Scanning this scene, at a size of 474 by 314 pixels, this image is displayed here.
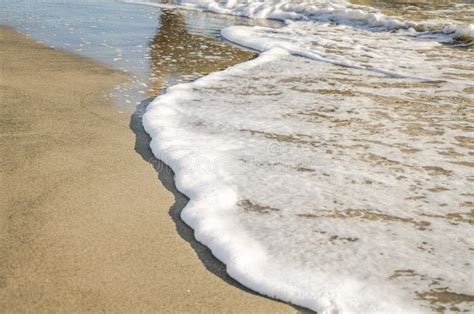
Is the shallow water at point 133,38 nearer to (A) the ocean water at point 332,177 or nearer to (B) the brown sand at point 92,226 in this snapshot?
(A) the ocean water at point 332,177

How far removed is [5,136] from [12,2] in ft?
21.1

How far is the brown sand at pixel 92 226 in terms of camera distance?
6.13 ft

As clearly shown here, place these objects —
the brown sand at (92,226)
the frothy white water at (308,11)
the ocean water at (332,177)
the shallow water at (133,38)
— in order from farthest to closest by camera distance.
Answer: the frothy white water at (308,11) < the shallow water at (133,38) < the ocean water at (332,177) < the brown sand at (92,226)

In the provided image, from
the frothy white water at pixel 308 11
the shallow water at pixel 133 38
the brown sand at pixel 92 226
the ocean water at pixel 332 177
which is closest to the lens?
the brown sand at pixel 92 226

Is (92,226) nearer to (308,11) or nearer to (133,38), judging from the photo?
(133,38)

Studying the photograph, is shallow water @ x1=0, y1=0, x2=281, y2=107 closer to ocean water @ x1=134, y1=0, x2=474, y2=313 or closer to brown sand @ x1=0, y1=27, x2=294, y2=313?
ocean water @ x1=134, y1=0, x2=474, y2=313

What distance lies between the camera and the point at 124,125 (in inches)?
142

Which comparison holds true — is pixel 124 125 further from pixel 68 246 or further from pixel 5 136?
pixel 68 246

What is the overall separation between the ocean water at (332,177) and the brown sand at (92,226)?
130 mm

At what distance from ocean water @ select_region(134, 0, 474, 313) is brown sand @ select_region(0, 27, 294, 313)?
0.13 meters

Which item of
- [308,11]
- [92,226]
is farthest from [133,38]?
[308,11]

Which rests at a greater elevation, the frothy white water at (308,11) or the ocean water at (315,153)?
the frothy white water at (308,11)

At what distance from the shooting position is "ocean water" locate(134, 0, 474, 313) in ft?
6.77

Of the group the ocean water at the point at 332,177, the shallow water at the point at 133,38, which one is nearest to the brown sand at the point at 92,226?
the ocean water at the point at 332,177
